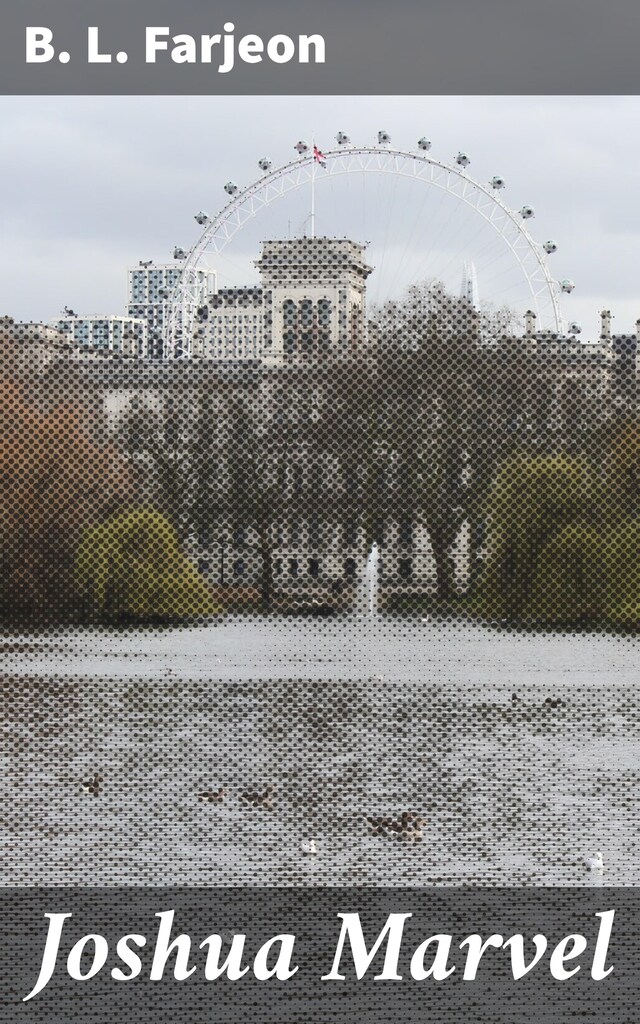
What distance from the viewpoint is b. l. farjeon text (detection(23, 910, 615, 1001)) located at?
4.66 meters

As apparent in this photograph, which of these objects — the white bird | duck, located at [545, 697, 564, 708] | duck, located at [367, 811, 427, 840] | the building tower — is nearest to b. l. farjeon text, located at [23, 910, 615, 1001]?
the white bird

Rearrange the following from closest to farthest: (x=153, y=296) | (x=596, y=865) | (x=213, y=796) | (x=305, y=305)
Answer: (x=596, y=865) → (x=213, y=796) → (x=305, y=305) → (x=153, y=296)

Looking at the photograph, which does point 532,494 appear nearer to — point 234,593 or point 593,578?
point 593,578

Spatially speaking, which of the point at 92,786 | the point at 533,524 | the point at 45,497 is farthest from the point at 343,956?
the point at 45,497

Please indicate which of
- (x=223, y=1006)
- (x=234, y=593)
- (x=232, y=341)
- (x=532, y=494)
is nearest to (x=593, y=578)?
(x=532, y=494)

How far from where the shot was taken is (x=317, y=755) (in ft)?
17.5

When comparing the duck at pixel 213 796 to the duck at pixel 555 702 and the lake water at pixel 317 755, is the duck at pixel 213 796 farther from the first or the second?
the duck at pixel 555 702

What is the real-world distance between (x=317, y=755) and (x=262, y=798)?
257 millimetres

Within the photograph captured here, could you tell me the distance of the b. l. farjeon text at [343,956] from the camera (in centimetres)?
466

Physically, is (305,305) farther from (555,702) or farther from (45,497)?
(555,702)

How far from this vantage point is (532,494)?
5.57m

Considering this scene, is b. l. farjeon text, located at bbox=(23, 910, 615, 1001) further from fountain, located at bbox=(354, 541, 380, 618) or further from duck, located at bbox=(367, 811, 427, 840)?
fountain, located at bbox=(354, 541, 380, 618)

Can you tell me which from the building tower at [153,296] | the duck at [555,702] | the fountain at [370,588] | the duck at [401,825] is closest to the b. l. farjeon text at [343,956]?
the duck at [401,825]
